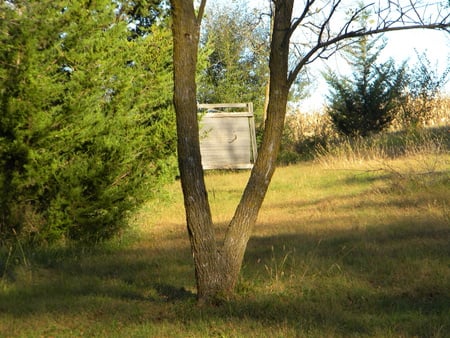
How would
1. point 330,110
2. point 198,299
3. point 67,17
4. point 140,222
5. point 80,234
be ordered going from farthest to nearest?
point 330,110 < point 140,222 < point 80,234 < point 67,17 < point 198,299

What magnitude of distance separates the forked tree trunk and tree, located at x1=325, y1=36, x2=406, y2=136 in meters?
21.6


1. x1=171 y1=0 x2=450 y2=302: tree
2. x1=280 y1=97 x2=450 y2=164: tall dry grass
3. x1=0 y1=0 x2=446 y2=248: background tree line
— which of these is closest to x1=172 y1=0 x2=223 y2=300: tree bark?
x1=171 y1=0 x2=450 y2=302: tree

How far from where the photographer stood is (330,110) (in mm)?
30797

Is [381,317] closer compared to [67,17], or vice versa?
[381,317]

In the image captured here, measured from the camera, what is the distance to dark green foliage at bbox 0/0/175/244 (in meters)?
9.44

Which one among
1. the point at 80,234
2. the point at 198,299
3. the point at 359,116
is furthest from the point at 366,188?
the point at 359,116

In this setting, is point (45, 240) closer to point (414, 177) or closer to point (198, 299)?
point (198, 299)

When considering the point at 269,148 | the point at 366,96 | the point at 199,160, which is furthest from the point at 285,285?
the point at 366,96

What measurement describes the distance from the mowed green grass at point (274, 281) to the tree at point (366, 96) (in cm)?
1496

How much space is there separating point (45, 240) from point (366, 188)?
891 centimetres

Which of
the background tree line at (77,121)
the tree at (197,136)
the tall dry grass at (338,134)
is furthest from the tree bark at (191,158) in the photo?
the tall dry grass at (338,134)

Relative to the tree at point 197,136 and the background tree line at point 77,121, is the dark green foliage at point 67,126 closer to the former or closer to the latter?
the background tree line at point 77,121

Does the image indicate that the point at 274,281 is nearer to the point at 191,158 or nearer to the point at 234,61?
the point at 191,158

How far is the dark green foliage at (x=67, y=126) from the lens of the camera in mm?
9438
